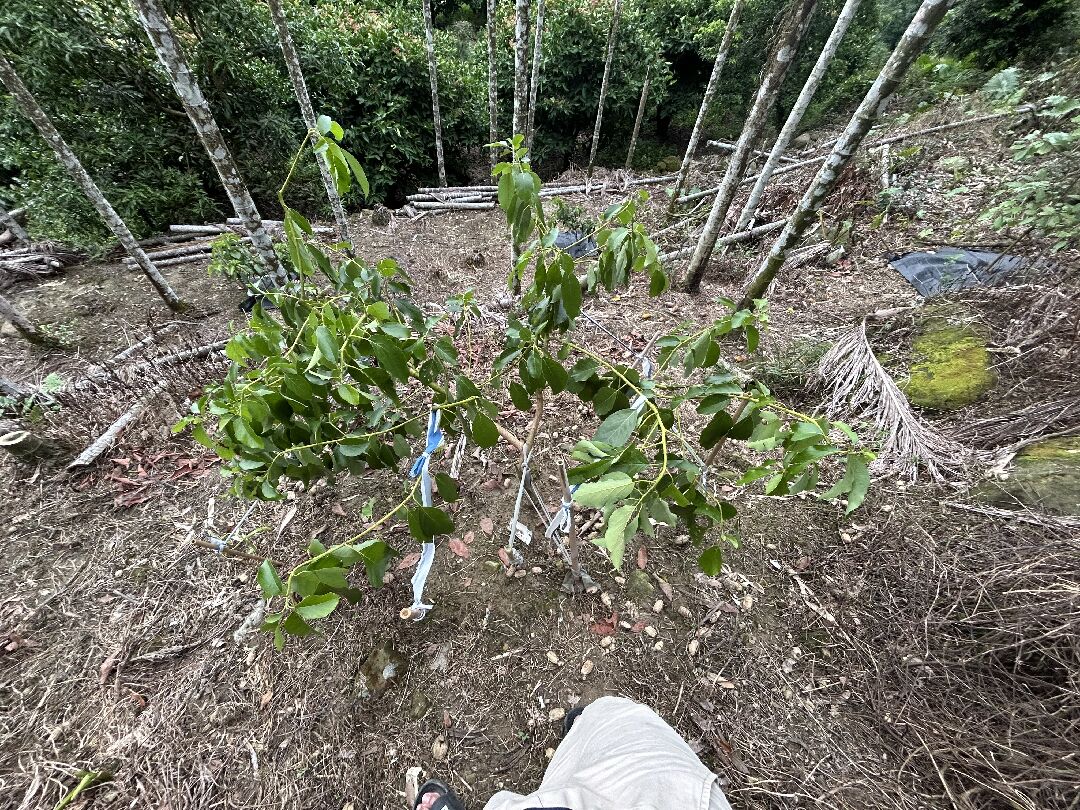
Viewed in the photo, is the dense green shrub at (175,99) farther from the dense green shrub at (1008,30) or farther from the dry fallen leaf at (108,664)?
the dense green shrub at (1008,30)

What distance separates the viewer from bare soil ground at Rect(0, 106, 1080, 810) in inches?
69.4

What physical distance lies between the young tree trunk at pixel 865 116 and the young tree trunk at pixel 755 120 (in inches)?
26.6

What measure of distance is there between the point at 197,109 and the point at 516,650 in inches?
161

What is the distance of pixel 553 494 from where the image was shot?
2.73m

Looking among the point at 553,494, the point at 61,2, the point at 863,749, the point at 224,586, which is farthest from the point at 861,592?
the point at 61,2

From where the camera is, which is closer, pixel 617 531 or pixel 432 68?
pixel 617 531

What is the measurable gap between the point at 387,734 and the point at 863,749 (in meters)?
2.11

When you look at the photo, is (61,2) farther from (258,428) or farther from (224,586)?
(258,428)

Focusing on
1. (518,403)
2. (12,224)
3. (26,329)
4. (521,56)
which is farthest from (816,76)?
(12,224)

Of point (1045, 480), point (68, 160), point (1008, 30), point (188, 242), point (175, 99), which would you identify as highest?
point (1008, 30)

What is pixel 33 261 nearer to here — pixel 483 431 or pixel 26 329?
pixel 26 329

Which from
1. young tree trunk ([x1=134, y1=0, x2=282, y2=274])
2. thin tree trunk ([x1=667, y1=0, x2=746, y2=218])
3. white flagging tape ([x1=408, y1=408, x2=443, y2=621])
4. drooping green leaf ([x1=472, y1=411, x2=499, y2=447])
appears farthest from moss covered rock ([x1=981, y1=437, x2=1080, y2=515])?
young tree trunk ([x1=134, y1=0, x2=282, y2=274])

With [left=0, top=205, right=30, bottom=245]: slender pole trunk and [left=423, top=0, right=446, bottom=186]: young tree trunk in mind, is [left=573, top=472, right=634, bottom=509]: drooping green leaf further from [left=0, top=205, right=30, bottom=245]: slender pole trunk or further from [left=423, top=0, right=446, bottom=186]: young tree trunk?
[left=0, top=205, right=30, bottom=245]: slender pole trunk

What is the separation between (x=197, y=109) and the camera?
2936mm
